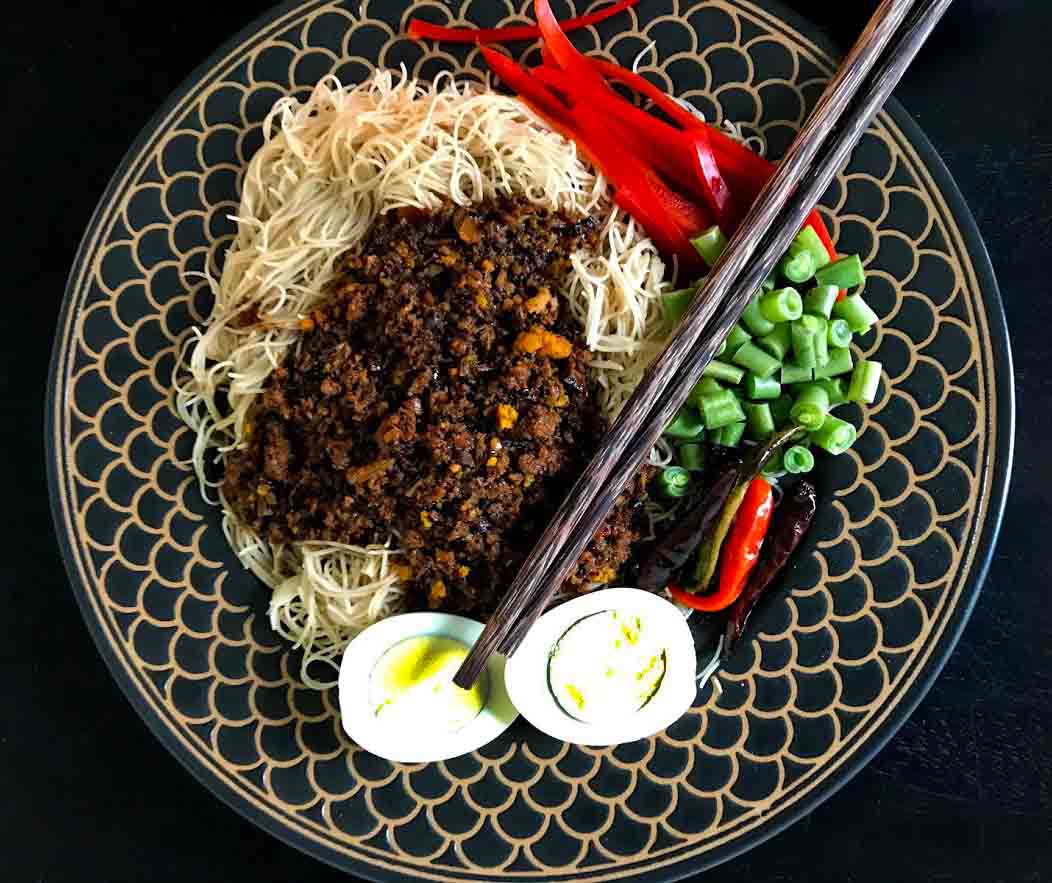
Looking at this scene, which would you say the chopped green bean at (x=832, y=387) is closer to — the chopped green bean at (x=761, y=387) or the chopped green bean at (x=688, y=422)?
the chopped green bean at (x=761, y=387)

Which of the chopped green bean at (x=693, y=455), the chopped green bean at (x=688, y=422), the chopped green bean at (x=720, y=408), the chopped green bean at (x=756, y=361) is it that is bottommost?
the chopped green bean at (x=693, y=455)

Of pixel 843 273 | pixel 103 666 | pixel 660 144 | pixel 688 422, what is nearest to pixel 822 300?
pixel 843 273

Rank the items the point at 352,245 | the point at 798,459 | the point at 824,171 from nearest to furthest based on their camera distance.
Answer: the point at 824,171 < the point at 798,459 < the point at 352,245

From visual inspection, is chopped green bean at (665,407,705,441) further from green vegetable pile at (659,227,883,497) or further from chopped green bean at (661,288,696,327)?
chopped green bean at (661,288,696,327)

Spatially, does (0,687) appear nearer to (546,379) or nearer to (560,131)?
(546,379)

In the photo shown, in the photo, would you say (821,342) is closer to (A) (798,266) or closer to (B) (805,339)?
(B) (805,339)

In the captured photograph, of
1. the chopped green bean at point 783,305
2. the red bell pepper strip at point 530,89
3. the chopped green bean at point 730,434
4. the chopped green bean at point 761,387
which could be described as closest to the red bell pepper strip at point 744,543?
the chopped green bean at point 730,434

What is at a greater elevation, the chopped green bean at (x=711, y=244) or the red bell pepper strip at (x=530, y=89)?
the red bell pepper strip at (x=530, y=89)
